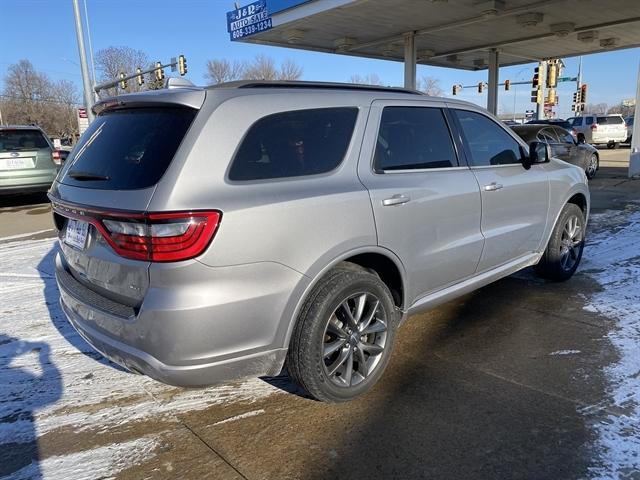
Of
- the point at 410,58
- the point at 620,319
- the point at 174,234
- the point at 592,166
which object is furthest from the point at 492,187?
the point at 410,58

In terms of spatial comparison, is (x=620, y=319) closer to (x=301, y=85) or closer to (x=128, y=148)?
(x=301, y=85)

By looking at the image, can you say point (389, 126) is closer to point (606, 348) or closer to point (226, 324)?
point (226, 324)

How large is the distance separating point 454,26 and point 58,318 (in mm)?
16006

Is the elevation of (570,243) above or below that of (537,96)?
below

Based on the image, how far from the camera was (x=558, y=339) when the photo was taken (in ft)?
12.4

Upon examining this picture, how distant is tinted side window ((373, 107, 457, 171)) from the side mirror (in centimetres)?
100

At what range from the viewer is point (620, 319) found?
4.05 m

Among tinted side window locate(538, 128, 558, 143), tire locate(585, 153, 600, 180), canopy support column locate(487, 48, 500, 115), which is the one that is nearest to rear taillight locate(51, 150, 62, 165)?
tinted side window locate(538, 128, 558, 143)

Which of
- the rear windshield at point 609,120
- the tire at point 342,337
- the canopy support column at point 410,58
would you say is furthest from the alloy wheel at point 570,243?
the rear windshield at point 609,120

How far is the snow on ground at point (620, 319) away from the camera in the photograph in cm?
247

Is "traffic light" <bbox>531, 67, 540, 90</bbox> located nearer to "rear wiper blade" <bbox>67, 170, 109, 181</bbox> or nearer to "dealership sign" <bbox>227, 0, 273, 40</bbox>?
"dealership sign" <bbox>227, 0, 273, 40</bbox>

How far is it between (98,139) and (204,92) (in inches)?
33.7

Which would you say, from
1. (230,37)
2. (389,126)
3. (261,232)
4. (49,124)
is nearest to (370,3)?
(230,37)

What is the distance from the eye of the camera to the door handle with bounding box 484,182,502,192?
3808mm
